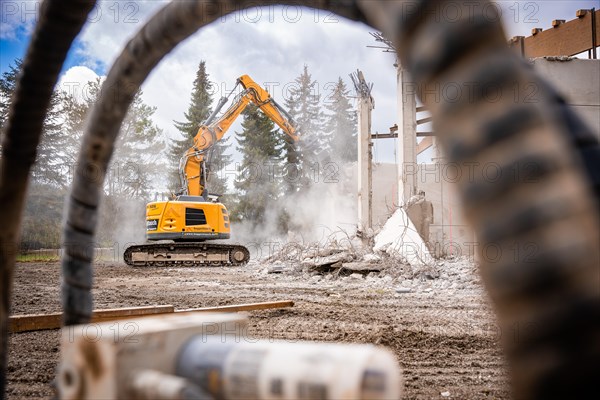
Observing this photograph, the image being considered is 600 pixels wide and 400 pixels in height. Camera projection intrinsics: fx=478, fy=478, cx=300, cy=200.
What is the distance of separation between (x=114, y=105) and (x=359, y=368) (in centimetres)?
67

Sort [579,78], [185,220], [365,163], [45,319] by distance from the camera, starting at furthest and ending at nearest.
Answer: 1. [185,220]
2. [365,163]
3. [579,78]
4. [45,319]

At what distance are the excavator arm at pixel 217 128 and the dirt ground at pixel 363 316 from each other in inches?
189

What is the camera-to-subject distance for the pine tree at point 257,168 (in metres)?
34.6

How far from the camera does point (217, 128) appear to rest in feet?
51.8

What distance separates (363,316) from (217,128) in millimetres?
11399

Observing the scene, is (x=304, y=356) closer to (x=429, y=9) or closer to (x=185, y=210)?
(x=429, y=9)

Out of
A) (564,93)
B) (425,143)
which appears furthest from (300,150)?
(564,93)

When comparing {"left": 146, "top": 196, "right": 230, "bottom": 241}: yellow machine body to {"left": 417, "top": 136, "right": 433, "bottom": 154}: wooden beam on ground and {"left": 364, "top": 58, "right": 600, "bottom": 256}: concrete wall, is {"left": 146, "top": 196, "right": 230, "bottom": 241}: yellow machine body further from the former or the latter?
{"left": 417, "top": 136, "right": 433, "bottom": 154}: wooden beam on ground

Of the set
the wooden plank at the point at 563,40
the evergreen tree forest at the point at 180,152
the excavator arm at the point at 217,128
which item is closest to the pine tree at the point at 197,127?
the evergreen tree forest at the point at 180,152

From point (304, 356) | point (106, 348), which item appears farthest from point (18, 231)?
point (304, 356)

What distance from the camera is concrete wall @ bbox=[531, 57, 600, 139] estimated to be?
7.62m

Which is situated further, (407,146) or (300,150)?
(300,150)

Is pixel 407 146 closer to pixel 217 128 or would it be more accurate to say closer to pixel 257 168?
pixel 217 128

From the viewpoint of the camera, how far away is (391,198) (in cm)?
2553
